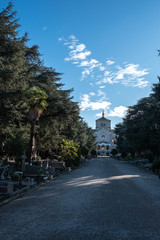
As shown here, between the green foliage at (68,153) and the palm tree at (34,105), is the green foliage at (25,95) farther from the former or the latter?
the green foliage at (68,153)

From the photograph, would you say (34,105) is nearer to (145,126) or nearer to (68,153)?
(68,153)

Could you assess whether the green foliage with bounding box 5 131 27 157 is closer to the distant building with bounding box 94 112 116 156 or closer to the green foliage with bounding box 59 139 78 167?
the green foliage with bounding box 59 139 78 167

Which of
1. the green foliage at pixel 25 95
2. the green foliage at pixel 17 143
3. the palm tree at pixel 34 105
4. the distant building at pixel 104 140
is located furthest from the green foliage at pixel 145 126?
the distant building at pixel 104 140

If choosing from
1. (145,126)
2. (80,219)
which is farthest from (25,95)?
(145,126)

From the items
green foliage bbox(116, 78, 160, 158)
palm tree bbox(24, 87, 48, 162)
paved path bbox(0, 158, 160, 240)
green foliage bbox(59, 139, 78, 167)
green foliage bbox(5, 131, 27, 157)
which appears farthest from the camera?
green foliage bbox(116, 78, 160, 158)

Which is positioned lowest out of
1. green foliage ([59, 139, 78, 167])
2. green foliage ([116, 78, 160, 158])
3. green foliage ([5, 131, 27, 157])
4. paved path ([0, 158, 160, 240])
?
paved path ([0, 158, 160, 240])

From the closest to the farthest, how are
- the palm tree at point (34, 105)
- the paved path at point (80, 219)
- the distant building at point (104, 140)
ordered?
the paved path at point (80, 219) → the palm tree at point (34, 105) → the distant building at point (104, 140)

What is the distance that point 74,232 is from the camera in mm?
4016

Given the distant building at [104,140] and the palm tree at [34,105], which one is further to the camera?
the distant building at [104,140]

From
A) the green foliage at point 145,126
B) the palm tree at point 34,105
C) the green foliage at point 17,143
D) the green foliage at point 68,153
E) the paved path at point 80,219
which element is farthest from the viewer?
the green foliage at point 145,126

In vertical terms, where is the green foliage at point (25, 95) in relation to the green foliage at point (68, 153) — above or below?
above

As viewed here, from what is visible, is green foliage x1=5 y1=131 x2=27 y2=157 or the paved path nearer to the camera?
the paved path

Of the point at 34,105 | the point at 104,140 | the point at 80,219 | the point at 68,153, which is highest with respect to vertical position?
the point at 104,140

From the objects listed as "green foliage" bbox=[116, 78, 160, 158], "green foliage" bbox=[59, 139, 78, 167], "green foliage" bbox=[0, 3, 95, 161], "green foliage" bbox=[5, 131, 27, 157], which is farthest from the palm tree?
"green foliage" bbox=[116, 78, 160, 158]
